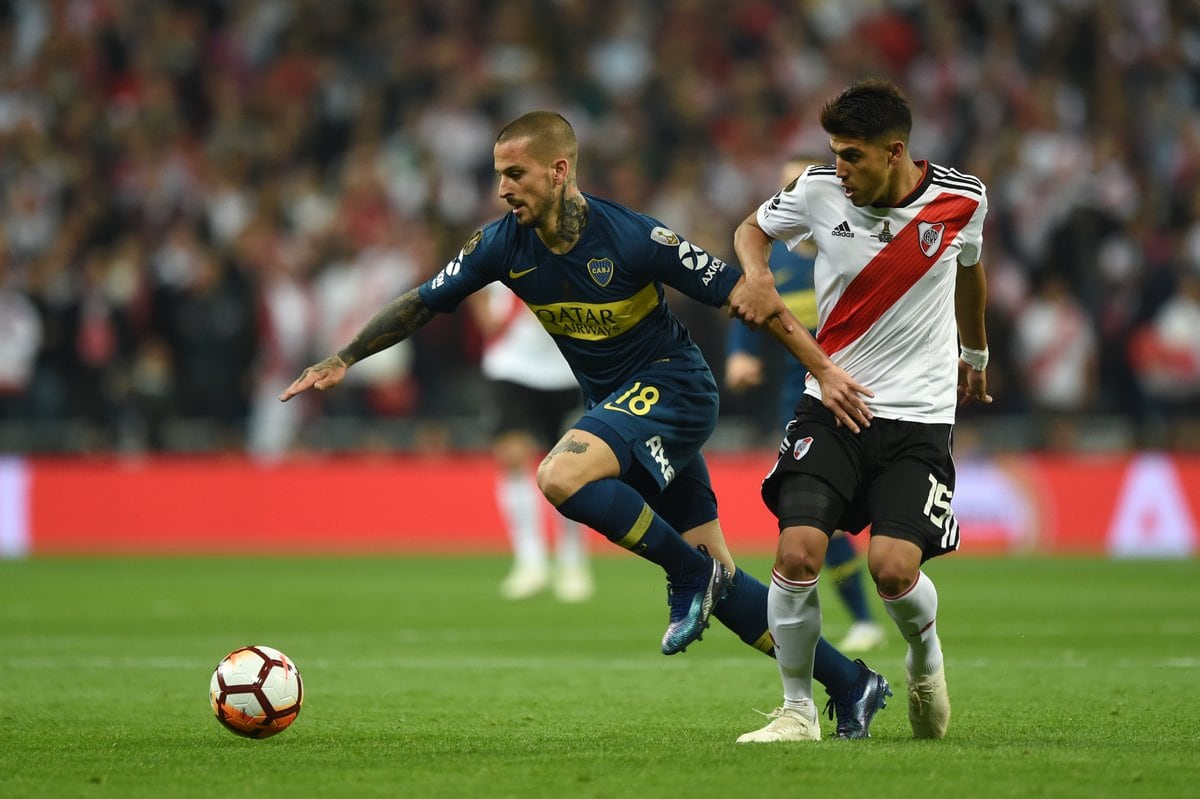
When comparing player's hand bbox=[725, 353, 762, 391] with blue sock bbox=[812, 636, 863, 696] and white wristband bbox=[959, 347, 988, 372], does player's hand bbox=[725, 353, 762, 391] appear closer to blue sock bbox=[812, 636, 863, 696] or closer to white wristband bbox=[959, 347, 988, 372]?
white wristband bbox=[959, 347, 988, 372]

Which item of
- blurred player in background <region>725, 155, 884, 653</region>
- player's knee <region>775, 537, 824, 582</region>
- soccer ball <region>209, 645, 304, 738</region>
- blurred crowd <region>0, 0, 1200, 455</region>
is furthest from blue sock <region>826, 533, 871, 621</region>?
blurred crowd <region>0, 0, 1200, 455</region>

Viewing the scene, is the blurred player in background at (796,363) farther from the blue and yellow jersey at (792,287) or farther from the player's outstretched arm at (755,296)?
the player's outstretched arm at (755,296)

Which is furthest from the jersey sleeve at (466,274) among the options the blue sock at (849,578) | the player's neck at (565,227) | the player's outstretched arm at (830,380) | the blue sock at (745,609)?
the blue sock at (849,578)

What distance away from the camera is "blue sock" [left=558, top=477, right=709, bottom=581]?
667 cm

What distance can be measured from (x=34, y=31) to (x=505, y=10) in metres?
5.83

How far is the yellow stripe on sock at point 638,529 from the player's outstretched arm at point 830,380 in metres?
0.83

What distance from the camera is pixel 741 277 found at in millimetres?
6566

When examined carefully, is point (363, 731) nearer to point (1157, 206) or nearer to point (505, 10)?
point (1157, 206)

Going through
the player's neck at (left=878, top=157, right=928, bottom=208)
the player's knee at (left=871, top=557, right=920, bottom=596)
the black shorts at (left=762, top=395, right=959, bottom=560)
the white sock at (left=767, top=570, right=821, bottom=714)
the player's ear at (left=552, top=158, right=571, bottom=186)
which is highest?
the player's ear at (left=552, top=158, right=571, bottom=186)

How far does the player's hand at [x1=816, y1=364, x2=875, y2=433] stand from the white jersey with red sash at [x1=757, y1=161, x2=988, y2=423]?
176mm

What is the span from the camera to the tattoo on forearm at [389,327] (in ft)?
23.0

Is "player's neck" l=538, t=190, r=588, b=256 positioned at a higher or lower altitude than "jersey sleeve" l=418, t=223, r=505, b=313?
higher

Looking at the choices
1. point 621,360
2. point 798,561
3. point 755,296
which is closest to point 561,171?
point 621,360

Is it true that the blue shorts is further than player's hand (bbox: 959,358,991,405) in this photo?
No
